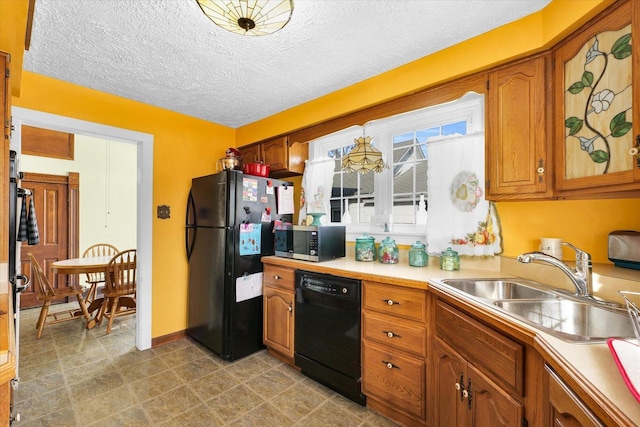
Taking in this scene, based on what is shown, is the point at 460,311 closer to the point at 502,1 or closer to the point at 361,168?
the point at 361,168

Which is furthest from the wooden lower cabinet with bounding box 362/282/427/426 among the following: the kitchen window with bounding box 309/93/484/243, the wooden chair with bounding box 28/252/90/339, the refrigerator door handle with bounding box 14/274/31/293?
the wooden chair with bounding box 28/252/90/339

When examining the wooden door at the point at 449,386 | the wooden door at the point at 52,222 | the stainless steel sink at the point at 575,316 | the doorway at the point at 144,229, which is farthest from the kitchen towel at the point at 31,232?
the stainless steel sink at the point at 575,316

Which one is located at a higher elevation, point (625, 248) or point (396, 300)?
point (625, 248)

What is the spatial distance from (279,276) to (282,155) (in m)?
1.22

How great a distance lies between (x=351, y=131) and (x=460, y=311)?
183 cm

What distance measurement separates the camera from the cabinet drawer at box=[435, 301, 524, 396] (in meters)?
1.03

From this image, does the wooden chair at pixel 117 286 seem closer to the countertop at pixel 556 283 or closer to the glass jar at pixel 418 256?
the countertop at pixel 556 283

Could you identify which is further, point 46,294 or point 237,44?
point 46,294

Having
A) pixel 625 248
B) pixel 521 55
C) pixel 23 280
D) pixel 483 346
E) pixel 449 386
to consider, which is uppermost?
pixel 521 55

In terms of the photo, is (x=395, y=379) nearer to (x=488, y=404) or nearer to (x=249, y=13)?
(x=488, y=404)

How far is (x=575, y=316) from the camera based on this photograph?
1.26 metres

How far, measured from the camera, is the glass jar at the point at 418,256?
203cm

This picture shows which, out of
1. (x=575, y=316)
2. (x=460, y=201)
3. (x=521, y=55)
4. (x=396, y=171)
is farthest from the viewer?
(x=396, y=171)

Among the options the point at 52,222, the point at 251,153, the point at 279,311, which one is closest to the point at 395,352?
the point at 279,311
